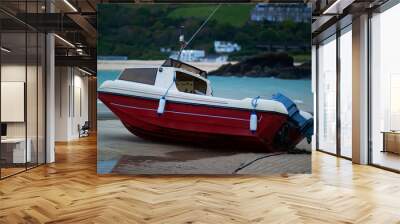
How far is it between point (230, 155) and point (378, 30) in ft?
12.8

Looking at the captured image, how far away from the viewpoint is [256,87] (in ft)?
21.5

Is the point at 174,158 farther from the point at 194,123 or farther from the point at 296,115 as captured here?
the point at 296,115

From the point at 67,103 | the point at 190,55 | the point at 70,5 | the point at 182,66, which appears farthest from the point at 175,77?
the point at 67,103

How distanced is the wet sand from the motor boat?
13 cm

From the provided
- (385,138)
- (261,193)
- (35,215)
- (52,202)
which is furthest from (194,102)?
(385,138)

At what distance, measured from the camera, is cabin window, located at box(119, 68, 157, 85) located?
6.52 m

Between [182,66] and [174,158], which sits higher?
[182,66]

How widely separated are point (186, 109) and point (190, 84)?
1.29ft

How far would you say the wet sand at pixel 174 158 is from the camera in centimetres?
652

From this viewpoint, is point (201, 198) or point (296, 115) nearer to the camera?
point (201, 198)

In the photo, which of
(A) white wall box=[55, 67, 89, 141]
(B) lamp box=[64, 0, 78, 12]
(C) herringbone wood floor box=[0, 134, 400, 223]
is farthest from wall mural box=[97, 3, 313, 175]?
(A) white wall box=[55, 67, 89, 141]

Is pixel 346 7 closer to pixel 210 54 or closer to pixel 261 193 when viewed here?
pixel 210 54

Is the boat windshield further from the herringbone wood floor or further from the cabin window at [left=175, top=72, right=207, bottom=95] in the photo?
the herringbone wood floor

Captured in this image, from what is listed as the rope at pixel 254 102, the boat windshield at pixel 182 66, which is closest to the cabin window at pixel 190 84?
the boat windshield at pixel 182 66
